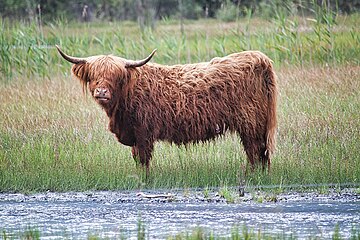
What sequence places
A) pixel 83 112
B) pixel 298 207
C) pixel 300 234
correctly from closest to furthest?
pixel 300 234
pixel 298 207
pixel 83 112

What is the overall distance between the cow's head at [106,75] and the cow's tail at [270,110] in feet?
4.01

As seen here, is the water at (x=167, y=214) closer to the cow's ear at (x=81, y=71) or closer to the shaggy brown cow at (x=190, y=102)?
the shaggy brown cow at (x=190, y=102)

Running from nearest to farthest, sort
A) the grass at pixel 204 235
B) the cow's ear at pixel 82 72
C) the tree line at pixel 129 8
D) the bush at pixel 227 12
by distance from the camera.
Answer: the grass at pixel 204 235, the cow's ear at pixel 82 72, the bush at pixel 227 12, the tree line at pixel 129 8

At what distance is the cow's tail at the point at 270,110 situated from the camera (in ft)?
27.0

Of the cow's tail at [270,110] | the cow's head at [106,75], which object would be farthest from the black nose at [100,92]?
the cow's tail at [270,110]

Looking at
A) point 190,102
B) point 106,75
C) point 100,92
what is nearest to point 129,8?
point 190,102

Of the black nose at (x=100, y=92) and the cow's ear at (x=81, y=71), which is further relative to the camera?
the cow's ear at (x=81, y=71)

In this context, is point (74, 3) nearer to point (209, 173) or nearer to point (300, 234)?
point (209, 173)

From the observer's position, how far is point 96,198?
7.43 metres

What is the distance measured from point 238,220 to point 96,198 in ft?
5.56

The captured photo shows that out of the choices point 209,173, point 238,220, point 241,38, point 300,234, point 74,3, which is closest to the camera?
point 300,234

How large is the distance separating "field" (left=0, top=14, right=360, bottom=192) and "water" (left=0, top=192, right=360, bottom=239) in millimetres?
452

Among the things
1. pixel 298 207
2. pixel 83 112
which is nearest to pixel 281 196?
pixel 298 207

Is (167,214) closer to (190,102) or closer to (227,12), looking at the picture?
(190,102)
